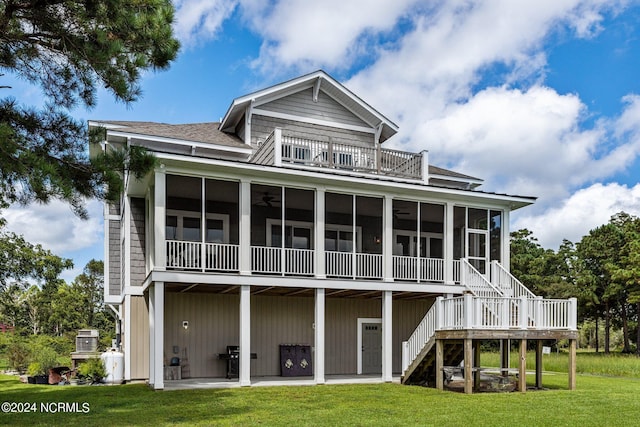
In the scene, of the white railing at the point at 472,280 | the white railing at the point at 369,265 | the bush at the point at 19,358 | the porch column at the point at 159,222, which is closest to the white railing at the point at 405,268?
the white railing at the point at 369,265

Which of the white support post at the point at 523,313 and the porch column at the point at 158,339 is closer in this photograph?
the porch column at the point at 158,339

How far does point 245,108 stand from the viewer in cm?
1869

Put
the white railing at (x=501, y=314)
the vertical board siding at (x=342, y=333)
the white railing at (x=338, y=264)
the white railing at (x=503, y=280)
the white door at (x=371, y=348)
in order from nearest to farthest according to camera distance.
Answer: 1. the white railing at (x=501, y=314)
2. the white railing at (x=338, y=264)
3. the white railing at (x=503, y=280)
4. the vertical board siding at (x=342, y=333)
5. the white door at (x=371, y=348)

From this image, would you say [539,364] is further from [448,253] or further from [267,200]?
[267,200]

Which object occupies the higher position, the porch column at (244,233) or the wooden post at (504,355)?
the porch column at (244,233)

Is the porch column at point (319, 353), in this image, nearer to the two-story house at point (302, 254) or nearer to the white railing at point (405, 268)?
the two-story house at point (302, 254)

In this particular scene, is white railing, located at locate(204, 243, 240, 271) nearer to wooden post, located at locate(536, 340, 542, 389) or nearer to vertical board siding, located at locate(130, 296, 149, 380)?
vertical board siding, located at locate(130, 296, 149, 380)

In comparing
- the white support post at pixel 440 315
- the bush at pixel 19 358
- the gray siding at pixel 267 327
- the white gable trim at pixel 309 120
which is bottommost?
the bush at pixel 19 358

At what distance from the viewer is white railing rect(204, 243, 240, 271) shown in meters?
14.5

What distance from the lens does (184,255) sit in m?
14.3

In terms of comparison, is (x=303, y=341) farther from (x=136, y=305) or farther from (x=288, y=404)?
Answer: (x=288, y=404)

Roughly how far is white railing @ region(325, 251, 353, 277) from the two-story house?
0.05m

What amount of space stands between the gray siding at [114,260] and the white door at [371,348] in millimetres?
7949

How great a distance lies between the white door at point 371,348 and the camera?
61.3 ft
